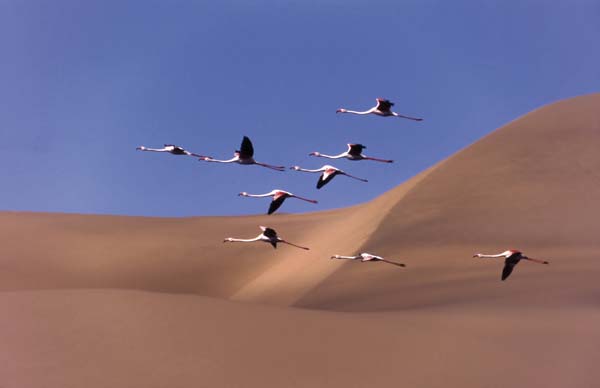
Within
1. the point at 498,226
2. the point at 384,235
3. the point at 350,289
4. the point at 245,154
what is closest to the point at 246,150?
the point at 245,154

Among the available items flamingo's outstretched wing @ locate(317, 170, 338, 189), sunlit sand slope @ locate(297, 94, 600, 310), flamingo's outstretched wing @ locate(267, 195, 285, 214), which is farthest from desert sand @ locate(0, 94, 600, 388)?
flamingo's outstretched wing @ locate(317, 170, 338, 189)

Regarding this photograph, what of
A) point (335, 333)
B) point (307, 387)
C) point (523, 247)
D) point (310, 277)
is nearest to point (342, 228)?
point (310, 277)

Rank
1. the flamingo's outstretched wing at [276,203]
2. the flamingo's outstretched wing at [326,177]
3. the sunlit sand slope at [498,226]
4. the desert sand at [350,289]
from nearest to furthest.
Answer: the desert sand at [350,289] → the flamingo's outstretched wing at [276,203] → the flamingo's outstretched wing at [326,177] → the sunlit sand slope at [498,226]

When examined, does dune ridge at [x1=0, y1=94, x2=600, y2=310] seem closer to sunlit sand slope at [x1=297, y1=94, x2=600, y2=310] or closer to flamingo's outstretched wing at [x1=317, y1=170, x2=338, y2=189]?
sunlit sand slope at [x1=297, y1=94, x2=600, y2=310]

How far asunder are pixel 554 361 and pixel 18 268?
29585mm

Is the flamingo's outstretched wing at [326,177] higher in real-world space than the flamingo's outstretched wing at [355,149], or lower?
lower

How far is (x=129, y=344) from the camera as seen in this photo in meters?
14.4

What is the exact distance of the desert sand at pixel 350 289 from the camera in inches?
554

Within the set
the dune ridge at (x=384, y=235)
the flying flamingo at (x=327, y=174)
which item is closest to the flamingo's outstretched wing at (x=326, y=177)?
the flying flamingo at (x=327, y=174)

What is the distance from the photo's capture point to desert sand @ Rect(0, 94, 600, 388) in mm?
14078

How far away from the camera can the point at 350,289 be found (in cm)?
3097

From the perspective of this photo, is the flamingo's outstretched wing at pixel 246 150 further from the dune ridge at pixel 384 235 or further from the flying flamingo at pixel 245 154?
the dune ridge at pixel 384 235

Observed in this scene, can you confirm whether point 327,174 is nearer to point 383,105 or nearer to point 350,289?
point 383,105

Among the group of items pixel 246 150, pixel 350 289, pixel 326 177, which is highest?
pixel 246 150
